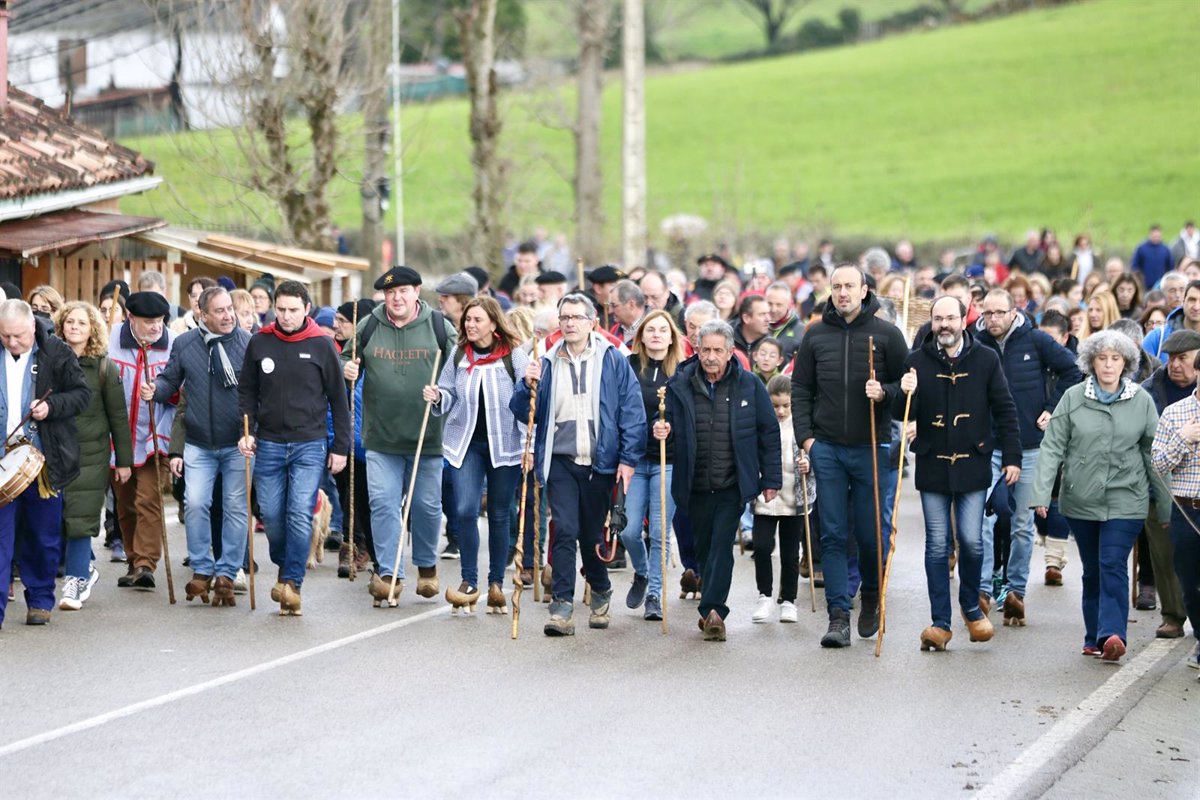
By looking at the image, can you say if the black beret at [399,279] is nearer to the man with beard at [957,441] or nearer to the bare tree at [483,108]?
the man with beard at [957,441]

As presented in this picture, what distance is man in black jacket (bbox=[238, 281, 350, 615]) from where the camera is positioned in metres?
12.1

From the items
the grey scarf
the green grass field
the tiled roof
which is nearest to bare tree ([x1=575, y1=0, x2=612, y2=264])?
the green grass field

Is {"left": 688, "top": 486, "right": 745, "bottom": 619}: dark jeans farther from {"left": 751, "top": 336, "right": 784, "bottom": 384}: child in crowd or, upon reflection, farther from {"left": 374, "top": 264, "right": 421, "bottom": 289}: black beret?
{"left": 751, "top": 336, "right": 784, "bottom": 384}: child in crowd

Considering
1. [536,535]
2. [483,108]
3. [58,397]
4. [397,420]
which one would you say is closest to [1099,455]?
[536,535]

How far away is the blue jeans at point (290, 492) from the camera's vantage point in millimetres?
Answer: 12055

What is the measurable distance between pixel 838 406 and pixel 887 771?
339 centimetres

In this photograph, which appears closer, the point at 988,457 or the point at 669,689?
the point at 669,689

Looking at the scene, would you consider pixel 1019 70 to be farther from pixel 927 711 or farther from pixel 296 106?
pixel 927 711

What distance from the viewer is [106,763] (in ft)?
27.3

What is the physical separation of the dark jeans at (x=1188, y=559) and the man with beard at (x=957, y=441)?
37.9 inches

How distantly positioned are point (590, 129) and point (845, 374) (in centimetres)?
2336

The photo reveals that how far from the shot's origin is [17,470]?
1126cm

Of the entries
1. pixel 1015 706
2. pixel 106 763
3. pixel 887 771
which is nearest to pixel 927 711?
pixel 1015 706

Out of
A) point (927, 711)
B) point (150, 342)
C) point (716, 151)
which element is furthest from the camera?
point (716, 151)
